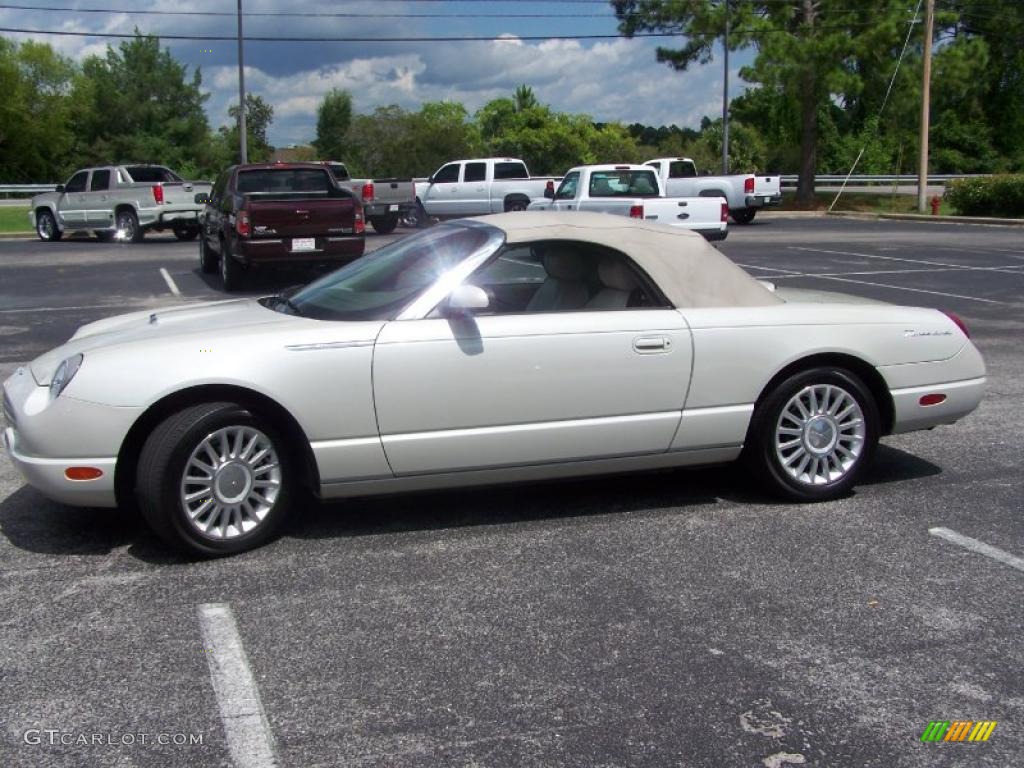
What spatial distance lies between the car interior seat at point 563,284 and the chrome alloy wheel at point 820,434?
117 centimetres

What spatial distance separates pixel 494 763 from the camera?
9.89 feet

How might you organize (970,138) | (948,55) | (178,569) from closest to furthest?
(178,569)
(948,55)
(970,138)

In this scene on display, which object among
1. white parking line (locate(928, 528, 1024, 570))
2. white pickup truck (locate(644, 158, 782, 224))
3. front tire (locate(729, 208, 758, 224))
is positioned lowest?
white parking line (locate(928, 528, 1024, 570))

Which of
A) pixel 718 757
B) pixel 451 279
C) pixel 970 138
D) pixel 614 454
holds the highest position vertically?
pixel 970 138

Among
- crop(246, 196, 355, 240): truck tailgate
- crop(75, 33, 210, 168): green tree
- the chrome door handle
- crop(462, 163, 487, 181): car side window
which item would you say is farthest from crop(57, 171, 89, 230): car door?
crop(75, 33, 210, 168): green tree

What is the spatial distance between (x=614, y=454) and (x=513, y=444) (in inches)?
20.3

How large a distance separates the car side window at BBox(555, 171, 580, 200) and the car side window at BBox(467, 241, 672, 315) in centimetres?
1636

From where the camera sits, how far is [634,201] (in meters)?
19.4

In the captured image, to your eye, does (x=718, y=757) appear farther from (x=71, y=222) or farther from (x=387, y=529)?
(x=71, y=222)

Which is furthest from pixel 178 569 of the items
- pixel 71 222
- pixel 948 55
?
pixel 948 55

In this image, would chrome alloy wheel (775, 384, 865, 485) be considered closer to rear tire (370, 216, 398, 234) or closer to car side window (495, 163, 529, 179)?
rear tire (370, 216, 398, 234)

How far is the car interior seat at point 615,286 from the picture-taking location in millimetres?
5160

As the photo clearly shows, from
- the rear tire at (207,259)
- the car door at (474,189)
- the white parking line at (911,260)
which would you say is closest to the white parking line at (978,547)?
the white parking line at (911,260)

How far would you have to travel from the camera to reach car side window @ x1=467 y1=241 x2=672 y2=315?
5.13m
